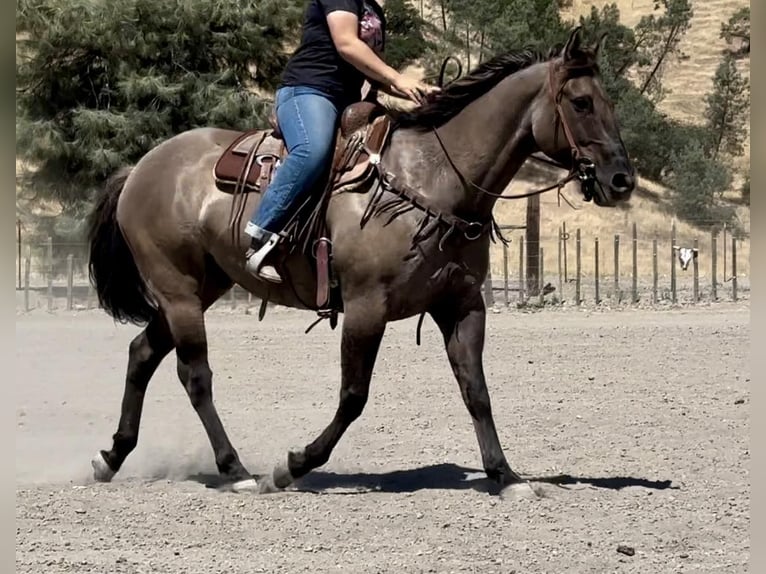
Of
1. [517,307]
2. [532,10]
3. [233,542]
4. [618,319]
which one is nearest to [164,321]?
[233,542]

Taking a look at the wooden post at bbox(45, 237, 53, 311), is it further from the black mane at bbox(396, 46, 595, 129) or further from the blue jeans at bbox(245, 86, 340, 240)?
the black mane at bbox(396, 46, 595, 129)

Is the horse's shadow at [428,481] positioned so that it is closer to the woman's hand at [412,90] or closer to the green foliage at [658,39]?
the woman's hand at [412,90]

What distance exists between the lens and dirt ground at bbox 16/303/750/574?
533 centimetres

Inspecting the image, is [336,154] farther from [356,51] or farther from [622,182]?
[622,182]

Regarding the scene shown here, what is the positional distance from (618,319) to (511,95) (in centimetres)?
1286

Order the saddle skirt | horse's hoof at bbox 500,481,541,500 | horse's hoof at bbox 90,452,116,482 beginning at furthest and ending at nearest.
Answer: horse's hoof at bbox 90,452,116,482
the saddle skirt
horse's hoof at bbox 500,481,541,500

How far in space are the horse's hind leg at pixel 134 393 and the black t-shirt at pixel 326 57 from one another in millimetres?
1833

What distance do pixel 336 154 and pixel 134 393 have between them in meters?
2.07

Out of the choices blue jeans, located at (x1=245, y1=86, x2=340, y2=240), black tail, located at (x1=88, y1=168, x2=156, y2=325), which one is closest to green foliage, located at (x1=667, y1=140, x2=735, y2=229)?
black tail, located at (x1=88, y1=168, x2=156, y2=325)

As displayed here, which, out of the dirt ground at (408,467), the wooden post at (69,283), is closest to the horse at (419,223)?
the dirt ground at (408,467)

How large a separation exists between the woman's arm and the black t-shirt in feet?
0.48

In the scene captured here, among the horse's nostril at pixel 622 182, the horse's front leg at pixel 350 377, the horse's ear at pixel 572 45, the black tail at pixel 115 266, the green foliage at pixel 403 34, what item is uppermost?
the green foliage at pixel 403 34

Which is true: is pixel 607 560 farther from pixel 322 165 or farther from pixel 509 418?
pixel 509 418

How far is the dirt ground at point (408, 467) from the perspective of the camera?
533 cm
